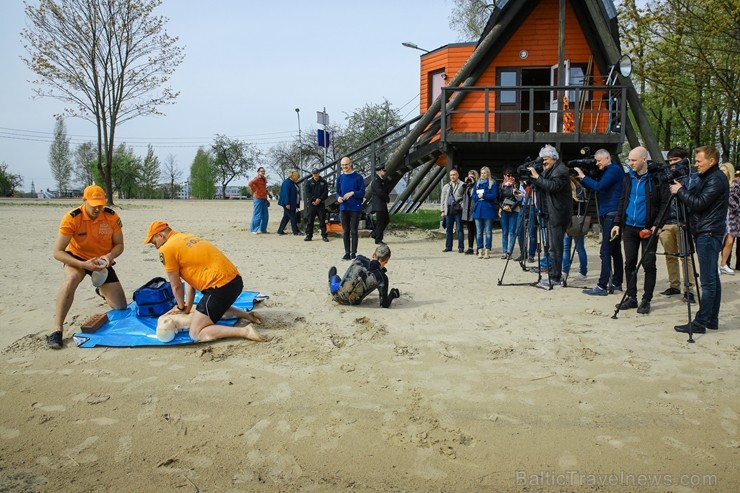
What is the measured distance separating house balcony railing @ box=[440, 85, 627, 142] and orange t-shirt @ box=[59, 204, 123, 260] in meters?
9.76

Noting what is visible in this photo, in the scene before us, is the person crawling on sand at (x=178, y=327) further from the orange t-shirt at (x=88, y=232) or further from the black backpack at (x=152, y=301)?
the orange t-shirt at (x=88, y=232)

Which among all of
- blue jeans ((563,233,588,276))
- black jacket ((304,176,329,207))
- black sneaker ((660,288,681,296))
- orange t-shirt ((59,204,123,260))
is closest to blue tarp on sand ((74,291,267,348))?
orange t-shirt ((59,204,123,260))

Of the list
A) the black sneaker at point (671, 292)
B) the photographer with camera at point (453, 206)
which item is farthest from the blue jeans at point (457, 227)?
the black sneaker at point (671, 292)

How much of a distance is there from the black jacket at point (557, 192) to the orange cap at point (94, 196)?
5.42m

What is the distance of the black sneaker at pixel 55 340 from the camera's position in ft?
16.6

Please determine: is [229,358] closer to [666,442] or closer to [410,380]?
[410,380]

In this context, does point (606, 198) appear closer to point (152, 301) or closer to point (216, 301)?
point (216, 301)

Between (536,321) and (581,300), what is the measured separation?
1.35m

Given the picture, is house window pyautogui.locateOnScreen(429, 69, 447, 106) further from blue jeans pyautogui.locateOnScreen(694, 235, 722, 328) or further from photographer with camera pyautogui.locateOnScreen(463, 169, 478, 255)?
blue jeans pyautogui.locateOnScreen(694, 235, 722, 328)

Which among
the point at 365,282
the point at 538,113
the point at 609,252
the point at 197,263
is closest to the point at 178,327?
the point at 197,263

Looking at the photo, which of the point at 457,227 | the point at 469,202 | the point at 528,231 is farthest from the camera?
the point at 457,227

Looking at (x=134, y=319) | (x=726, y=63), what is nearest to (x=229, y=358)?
(x=134, y=319)

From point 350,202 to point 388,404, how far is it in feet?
21.7

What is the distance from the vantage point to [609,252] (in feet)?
23.6
